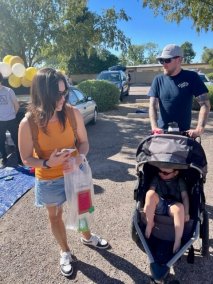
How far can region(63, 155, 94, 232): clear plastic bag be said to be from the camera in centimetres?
271

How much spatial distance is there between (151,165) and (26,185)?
9.54ft

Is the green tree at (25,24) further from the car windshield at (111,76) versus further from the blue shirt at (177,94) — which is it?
the blue shirt at (177,94)

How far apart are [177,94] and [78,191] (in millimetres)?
1628

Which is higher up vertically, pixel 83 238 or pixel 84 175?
pixel 84 175

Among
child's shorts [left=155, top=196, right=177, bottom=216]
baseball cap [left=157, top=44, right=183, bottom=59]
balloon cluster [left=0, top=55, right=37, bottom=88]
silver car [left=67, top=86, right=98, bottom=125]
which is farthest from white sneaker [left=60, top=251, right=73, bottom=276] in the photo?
balloon cluster [left=0, top=55, right=37, bottom=88]

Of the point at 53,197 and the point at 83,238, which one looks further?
the point at 83,238

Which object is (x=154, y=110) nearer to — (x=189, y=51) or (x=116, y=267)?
(x=116, y=267)

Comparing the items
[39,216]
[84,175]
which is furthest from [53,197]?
[39,216]

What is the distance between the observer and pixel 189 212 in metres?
3.05

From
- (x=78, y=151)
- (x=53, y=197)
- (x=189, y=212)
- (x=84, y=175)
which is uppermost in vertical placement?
(x=78, y=151)

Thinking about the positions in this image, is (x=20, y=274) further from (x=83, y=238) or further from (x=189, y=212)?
(x=189, y=212)

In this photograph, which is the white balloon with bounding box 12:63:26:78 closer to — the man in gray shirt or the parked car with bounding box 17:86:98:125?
the parked car with bounding box 17:86:98:125

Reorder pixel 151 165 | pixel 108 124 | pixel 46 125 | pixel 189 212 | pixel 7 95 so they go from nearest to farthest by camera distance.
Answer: pixel 46 125
pixel 189 212
pixel 151 165
pixel 7 95
pixel 108 124

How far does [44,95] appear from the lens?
8.22ft
